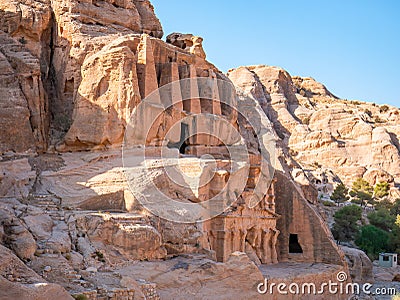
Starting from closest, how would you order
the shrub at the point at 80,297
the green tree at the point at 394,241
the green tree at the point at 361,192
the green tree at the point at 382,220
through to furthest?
the shrub at the point at 80,297 < the green tree at the point at 394,241 < the green tree at the point at 382,220 < the green tree at the point at 361,192

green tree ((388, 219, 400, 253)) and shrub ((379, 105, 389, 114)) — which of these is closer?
green tree ((388, 219, 400, 253))

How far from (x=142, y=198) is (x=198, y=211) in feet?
10.3

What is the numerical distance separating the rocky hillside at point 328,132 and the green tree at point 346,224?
15348 millimetres

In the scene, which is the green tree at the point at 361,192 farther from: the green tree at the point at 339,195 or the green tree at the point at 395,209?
the green tree at the point at 395,209

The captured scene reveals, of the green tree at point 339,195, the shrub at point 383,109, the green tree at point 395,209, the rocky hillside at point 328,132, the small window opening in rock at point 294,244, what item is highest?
the shrub at point 383,109

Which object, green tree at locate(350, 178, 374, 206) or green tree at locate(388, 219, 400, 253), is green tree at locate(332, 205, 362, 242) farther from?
green tree at locate(350, 178, 374, 206)

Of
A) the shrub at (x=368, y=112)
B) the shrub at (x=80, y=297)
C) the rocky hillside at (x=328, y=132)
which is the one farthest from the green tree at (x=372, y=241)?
the shrub at (x=368, y=112)

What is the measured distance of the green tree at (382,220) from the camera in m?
58.2

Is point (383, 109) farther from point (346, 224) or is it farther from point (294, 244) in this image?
point (294, 244)

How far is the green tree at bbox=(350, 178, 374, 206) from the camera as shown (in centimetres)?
6894

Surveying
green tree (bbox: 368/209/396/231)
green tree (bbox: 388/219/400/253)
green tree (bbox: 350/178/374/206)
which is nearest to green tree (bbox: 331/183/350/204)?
green tree (bbox: 350/178/374/206)

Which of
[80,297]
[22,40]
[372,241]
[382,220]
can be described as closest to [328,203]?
[382,220]

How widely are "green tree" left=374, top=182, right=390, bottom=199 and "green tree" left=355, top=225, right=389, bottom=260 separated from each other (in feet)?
63.2

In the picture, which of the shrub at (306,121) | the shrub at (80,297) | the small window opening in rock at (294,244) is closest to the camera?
the shrub at (80,297)
